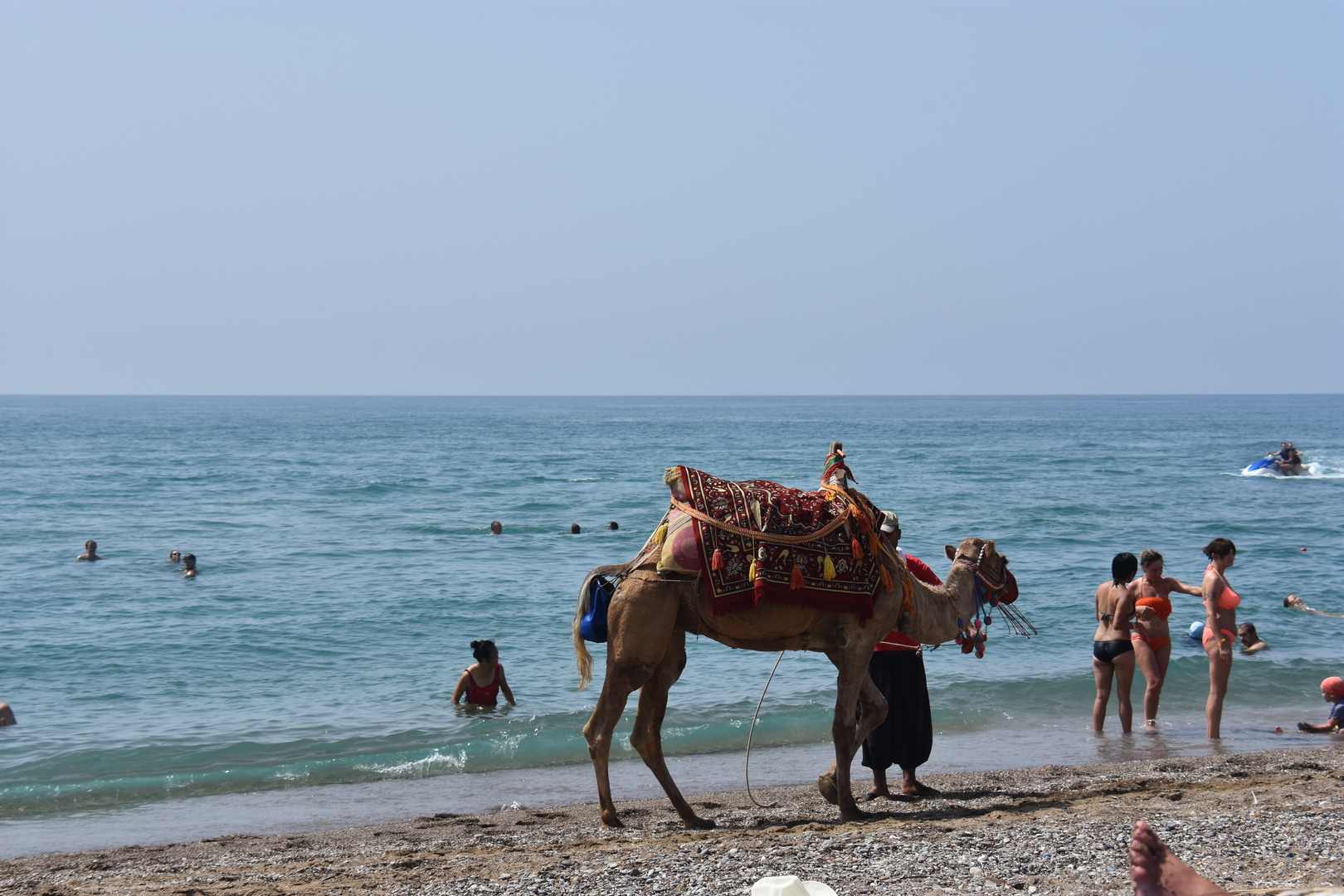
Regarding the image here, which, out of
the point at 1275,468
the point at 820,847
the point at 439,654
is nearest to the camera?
the point at 820,847

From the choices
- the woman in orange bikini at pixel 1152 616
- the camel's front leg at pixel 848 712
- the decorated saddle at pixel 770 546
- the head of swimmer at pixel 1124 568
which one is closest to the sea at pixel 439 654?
the woman in orange bikini at pixel 1152 616

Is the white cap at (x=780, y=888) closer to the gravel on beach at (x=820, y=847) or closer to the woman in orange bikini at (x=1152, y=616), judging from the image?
the gravel on beach at (x=820, y=847)

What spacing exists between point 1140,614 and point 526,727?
642cm

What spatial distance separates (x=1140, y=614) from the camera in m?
10.3

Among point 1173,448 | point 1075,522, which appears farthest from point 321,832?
point 1173,448

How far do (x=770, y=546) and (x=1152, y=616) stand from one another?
17.1 ft

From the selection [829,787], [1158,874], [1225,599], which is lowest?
[829,787]

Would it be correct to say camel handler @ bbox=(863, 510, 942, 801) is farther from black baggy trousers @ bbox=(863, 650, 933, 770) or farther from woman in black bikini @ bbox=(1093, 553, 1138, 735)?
woman in black bikini @ bbox=(1093, 553, 1138, 735)

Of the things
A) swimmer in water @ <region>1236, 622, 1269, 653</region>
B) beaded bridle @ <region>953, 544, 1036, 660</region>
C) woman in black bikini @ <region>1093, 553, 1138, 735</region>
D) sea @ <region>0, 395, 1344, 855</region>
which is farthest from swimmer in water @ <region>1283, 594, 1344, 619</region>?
beaded bridle @ <region>953, 544, 1036, 660</region>

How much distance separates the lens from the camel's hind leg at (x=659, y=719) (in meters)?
7.48

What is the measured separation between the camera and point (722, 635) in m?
7.24

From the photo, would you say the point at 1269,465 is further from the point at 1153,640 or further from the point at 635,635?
the point at 635,635

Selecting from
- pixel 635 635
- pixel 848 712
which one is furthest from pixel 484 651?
pixel 848 712

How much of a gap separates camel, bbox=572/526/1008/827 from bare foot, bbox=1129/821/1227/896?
351cm
